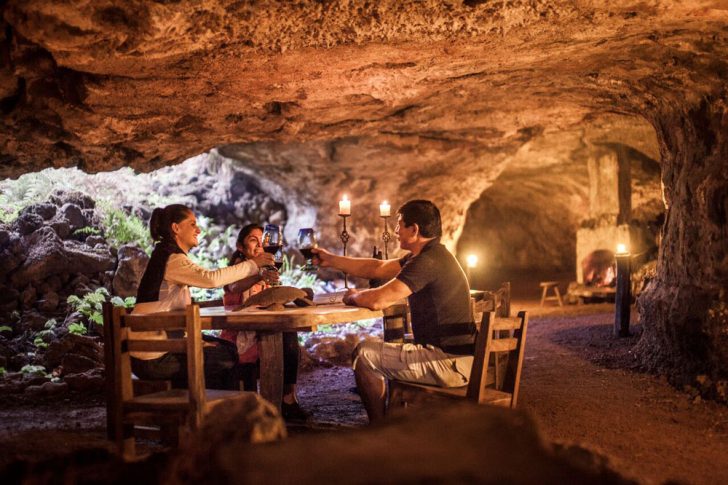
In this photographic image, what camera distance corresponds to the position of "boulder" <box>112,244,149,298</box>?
977 centimetres

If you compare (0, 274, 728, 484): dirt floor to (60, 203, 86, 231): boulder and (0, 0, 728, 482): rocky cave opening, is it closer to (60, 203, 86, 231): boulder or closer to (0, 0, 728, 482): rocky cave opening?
(0, 0, 728, 482): rocky cave opening

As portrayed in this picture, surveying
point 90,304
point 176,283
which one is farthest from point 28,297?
point 176,283

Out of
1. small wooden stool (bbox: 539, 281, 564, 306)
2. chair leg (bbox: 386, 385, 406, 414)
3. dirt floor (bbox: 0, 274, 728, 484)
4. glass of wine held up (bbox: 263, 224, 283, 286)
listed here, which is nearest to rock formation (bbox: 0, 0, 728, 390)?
dirt floor (bbox: 0, 274, 728, 484)

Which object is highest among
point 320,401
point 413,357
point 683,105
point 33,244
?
point 683,105

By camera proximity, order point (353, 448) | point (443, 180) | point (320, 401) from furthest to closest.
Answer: point (443, 180)
point (320, 401)
point (353, 448)

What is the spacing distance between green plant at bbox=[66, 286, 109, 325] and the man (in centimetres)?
519

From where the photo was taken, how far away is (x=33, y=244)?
9.38 meters

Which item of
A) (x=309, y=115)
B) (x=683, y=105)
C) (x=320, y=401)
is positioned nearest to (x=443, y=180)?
(x=309, y=115)

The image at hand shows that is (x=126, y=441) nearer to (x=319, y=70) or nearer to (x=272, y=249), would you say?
(x=272, y=249)

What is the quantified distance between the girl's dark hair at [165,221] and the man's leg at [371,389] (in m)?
1.76

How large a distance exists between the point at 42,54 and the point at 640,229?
12.9 meters

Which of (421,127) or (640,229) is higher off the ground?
(421,127)

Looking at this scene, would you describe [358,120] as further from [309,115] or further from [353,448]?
[353,448]

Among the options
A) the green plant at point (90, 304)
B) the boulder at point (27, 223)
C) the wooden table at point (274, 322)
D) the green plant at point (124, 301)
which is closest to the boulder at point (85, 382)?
the green plant at point (90, 304)
